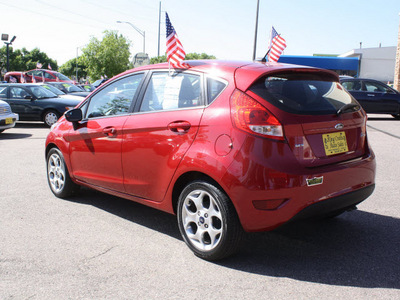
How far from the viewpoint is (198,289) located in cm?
311

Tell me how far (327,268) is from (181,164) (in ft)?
4.70

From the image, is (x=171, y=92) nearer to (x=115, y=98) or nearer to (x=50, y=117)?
(x=115, y=98)

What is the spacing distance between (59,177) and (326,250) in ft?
11.3

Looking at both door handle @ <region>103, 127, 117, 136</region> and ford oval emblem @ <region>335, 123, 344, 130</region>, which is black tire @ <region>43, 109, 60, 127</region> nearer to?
door handle @ <region>103, 127, 117, 136</region>

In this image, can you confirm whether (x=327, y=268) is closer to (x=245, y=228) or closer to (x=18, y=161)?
(x=245, y=228)

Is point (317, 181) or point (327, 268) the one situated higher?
point (317, 181)

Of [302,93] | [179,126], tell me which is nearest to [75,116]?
[179,126]

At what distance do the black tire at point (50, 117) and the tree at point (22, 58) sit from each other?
267 feet

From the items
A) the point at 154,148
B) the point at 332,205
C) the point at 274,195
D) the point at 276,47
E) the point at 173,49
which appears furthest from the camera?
the point at 276,47

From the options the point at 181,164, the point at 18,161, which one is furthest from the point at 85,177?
the point at 18,161

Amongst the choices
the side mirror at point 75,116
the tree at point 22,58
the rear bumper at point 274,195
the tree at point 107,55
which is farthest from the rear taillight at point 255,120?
the tree at point 22,58

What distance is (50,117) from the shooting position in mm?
15047

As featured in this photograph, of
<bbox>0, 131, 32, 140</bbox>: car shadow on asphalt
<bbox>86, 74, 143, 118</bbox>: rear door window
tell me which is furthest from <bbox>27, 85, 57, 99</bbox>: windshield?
<bbox>86, 74, 143, 118</bbox>: rear door window

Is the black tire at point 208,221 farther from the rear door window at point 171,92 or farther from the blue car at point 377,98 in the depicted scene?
the blue car at point 377,98
